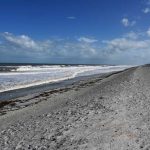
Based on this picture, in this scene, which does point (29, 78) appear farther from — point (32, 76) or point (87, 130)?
point (87, 130)

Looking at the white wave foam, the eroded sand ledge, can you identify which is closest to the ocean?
the white wave foam

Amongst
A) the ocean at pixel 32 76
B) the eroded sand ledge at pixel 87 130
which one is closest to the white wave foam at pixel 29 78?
the ocean at pixel 32 76

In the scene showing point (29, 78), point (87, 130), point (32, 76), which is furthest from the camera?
point (32, 76)

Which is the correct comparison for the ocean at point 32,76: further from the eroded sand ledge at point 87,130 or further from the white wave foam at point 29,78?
the eroded sand ledge at point 87,130

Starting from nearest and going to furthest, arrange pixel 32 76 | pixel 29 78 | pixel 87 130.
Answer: pixel 87 130, pixel 29 78, pixel 32 76

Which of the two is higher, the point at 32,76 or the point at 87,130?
the point at 87,130

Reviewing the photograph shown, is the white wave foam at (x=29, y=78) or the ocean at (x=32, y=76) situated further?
the ocean at (x=32, y=76)

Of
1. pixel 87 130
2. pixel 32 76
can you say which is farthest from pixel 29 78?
pixel 87 130

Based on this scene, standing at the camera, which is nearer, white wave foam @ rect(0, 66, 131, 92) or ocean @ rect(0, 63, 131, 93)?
white wave foam @ rect(0, 66, 131, 92)

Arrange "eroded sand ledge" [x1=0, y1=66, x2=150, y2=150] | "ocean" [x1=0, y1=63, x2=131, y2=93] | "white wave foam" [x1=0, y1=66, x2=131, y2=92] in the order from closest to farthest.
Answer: "eroded sand ledge" [x1=0, y1=66, x2=150, y2=150] → "white wave foam" [x1=0, y1=66, x2=131, y2=92] → "ocean" [x1=0, y1=63, x2=131, y2=93]

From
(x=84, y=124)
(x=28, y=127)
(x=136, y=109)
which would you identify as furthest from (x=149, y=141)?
(x=28, y=127)

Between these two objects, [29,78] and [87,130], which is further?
[29,78]

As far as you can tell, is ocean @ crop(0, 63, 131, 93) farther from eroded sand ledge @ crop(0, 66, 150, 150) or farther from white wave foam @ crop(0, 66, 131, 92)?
eroded sand ledge @ crop(0, 66, 150, 150)

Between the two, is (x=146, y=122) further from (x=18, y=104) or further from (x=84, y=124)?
(x=18, y=104)
